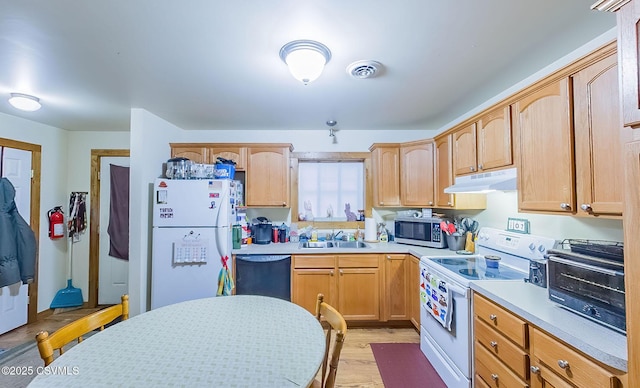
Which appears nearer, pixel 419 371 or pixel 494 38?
pixel 494 38

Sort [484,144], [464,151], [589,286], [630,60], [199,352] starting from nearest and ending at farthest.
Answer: [630,60] → [199,352] → [589,286] → [484,144] → [464,151]

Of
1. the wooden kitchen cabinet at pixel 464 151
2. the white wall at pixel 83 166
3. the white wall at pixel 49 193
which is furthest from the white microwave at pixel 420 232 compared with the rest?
the white wall at pixel 49 193

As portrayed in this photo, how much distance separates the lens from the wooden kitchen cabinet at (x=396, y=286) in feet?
9.28

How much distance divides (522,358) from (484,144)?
1487 millimetres

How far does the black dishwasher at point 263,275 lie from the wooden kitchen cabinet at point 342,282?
109mm

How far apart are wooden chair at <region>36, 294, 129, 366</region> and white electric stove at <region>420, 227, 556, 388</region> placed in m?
2.05

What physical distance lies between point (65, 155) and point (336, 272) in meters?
3.73

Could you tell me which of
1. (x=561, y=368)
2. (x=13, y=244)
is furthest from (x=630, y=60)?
(x=13, y=244)

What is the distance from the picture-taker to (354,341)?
263 centimetres

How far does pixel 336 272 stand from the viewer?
9.25 feet

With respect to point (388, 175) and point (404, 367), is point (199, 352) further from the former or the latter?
A: point (388, 175)

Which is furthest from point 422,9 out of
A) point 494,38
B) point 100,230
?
point 100,230

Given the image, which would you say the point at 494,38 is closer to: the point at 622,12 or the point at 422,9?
the point at 422,9

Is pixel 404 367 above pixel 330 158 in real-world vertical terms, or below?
below
